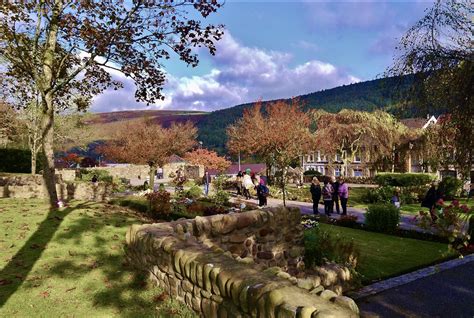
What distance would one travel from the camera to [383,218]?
12.6 m

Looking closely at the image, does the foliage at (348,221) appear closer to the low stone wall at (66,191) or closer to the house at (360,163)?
the low stone wall at (66,191)

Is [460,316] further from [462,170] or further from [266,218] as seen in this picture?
[266,218]

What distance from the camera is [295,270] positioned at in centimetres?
788

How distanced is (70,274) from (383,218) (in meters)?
10.3

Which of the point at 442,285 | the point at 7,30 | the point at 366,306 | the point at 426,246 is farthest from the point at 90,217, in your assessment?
the point at 426,246

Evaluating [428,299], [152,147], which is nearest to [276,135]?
[152,147]

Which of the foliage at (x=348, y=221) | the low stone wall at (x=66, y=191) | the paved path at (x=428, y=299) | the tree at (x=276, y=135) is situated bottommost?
the paved path at (x=428, y=299)

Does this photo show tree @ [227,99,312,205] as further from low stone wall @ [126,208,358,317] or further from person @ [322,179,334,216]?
low stone wall @ [126,208,358,317]

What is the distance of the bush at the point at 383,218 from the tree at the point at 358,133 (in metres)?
23.9

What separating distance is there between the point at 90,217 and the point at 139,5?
593cm

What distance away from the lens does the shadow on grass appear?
5516 mm

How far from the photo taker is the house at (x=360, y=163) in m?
37.0

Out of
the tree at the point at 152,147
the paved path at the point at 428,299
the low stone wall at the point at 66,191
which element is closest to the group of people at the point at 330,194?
the paved path at the point at 428,299

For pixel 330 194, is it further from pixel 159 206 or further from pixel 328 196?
pixel 159 206
